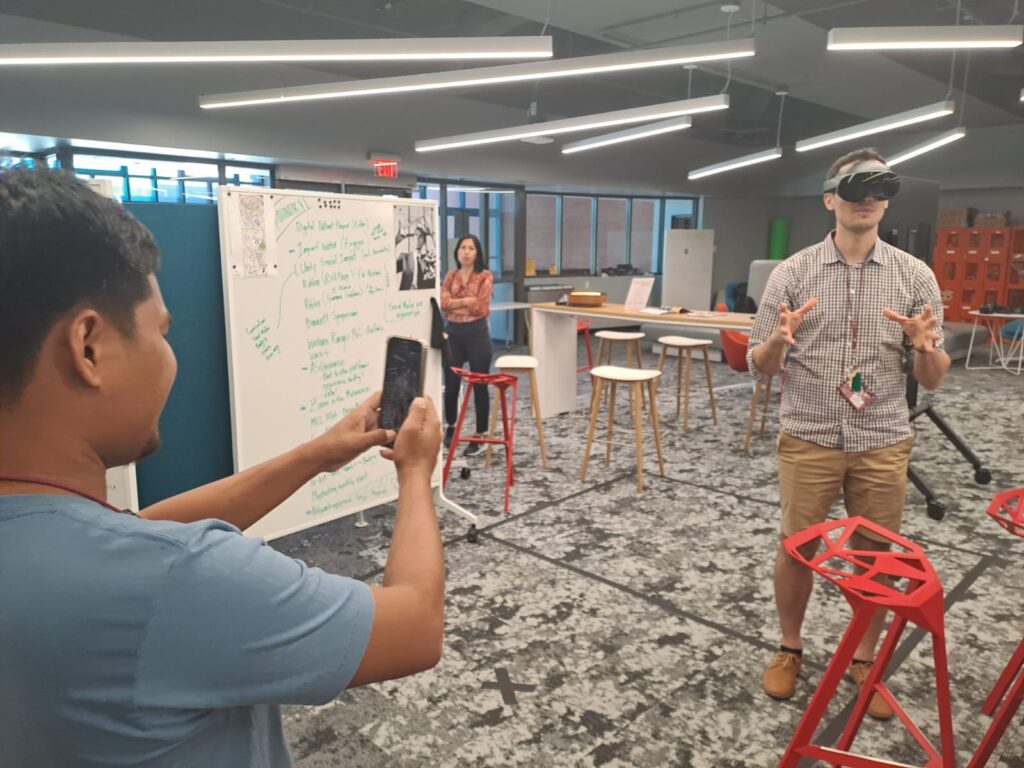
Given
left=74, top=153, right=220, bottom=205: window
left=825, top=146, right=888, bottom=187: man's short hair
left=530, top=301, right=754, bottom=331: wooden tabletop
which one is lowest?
left=530, top=301, right=754, bottom=331: wooden tabletop

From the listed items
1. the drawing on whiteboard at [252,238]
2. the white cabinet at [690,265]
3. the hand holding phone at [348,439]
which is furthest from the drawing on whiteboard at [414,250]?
the white cabinet at [690,265]

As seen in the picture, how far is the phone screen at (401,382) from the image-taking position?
110 centimetres

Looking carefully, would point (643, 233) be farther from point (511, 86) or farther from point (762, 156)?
point (511, 86)

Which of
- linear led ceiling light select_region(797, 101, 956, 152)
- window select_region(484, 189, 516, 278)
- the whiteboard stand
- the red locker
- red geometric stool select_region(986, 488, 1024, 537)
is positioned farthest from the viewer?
the red locker

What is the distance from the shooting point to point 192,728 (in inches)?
23.7

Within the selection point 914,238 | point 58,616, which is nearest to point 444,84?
point 914,238

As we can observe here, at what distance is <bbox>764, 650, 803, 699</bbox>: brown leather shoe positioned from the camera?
7.23 feet

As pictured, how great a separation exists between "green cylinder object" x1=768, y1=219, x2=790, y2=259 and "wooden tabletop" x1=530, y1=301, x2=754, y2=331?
8.91 m

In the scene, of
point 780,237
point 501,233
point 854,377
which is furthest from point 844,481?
point 780,237

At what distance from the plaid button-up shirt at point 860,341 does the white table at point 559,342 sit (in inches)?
134

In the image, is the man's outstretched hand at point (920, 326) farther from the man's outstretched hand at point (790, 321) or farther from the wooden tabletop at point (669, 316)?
the wooden tabletop at point (669, 316)

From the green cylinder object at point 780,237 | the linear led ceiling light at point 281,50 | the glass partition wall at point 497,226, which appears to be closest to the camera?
the linear led ceiling light at point 281,50

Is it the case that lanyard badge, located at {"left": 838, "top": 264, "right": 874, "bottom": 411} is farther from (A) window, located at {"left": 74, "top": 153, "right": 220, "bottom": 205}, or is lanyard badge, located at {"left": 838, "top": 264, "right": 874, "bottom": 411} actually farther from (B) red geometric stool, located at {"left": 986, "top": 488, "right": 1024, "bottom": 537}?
(A) window, located at {"left": 74, "top": 153, "right": 220, "bottom": 205}

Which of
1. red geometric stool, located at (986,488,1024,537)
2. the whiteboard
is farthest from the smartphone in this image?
the whiteboard
